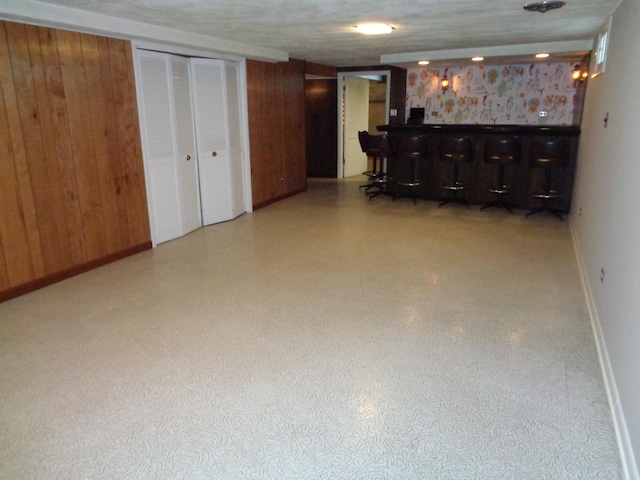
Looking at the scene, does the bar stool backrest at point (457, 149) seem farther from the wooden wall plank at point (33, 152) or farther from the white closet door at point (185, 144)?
the wooden wall plank at point (33, 152)

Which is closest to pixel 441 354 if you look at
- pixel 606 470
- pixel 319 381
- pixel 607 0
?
pixel 319 381

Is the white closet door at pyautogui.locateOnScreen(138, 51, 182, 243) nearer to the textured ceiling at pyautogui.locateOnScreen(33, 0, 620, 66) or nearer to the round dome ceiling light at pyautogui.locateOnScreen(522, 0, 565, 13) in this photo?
the textured ceiling at pyautogui.locateOnScreen(33, 0, 620, 66)

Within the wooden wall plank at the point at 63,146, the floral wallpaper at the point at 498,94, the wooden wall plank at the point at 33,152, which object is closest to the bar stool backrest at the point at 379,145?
the floral wallpaper at the point at 498,94

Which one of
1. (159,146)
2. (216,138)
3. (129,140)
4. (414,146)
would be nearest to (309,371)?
(129,140)

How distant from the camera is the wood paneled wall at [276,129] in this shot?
6691 mm

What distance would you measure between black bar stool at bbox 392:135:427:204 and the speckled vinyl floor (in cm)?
256

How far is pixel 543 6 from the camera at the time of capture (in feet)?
12.0

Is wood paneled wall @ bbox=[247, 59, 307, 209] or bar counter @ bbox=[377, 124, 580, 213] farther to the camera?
wood paneled wall @ bbox=[247, 59, 307, 209]

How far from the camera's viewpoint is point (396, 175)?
751 cm

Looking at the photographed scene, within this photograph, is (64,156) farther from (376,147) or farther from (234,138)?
(376,147)

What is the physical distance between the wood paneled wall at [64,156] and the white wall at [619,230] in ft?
13.7

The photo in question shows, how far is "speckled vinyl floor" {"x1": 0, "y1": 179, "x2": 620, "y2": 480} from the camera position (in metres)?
2.04

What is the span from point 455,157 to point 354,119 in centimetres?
378

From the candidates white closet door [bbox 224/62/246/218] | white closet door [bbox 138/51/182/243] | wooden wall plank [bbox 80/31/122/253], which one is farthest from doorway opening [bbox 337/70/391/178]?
wooden wall plank [bbox 80/31/122/253]
